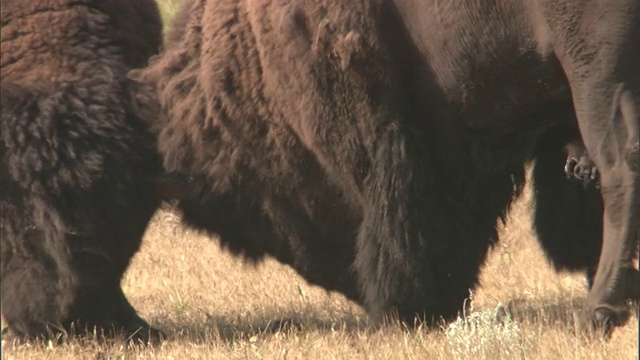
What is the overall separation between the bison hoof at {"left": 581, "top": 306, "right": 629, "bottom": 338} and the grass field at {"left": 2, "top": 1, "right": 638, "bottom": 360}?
6 centimetres

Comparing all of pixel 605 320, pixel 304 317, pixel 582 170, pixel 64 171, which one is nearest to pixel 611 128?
pixel 582 170

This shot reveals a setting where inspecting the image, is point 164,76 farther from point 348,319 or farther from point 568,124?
point 568,124

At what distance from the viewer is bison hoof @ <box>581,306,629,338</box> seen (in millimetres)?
4984

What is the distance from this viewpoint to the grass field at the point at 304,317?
504cm

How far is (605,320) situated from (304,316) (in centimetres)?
235

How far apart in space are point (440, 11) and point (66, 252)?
221cm

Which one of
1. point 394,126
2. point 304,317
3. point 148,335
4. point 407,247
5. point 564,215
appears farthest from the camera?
point 304,317

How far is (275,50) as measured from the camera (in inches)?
Answer: 236

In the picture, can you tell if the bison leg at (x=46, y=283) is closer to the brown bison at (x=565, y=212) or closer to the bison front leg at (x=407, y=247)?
the bison front leg at (x=407, y=247)

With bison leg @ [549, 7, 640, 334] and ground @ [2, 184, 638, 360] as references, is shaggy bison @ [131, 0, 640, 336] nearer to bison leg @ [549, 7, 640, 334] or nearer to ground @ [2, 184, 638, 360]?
bison leg @ [549, 7, 640, 334]

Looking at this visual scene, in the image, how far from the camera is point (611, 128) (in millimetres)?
5047

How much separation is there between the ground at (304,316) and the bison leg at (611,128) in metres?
0.20

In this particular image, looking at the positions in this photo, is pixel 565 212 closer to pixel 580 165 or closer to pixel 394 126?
pixel 580 165

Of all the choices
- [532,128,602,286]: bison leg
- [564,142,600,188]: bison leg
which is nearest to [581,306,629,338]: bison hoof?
[564,142,600,188]: bison leg
